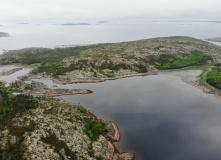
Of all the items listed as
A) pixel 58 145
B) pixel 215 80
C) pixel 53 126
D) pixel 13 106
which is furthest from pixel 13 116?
pixel 215 80

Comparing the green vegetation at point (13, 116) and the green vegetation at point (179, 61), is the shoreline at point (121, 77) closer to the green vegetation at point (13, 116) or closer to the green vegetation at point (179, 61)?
the green vegetation at point (179, 61)

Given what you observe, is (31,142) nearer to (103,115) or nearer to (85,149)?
(85,149)

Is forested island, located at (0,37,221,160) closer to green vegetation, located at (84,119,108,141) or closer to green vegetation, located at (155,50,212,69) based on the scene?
green vegetation, located at (84,119,108,141)

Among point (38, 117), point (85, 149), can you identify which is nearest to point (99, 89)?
point (38, 117)

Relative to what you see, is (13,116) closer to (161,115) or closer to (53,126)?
(53,126)

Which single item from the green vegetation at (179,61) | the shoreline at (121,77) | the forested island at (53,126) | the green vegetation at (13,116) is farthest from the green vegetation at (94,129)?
the green vegetation at (179,61)
